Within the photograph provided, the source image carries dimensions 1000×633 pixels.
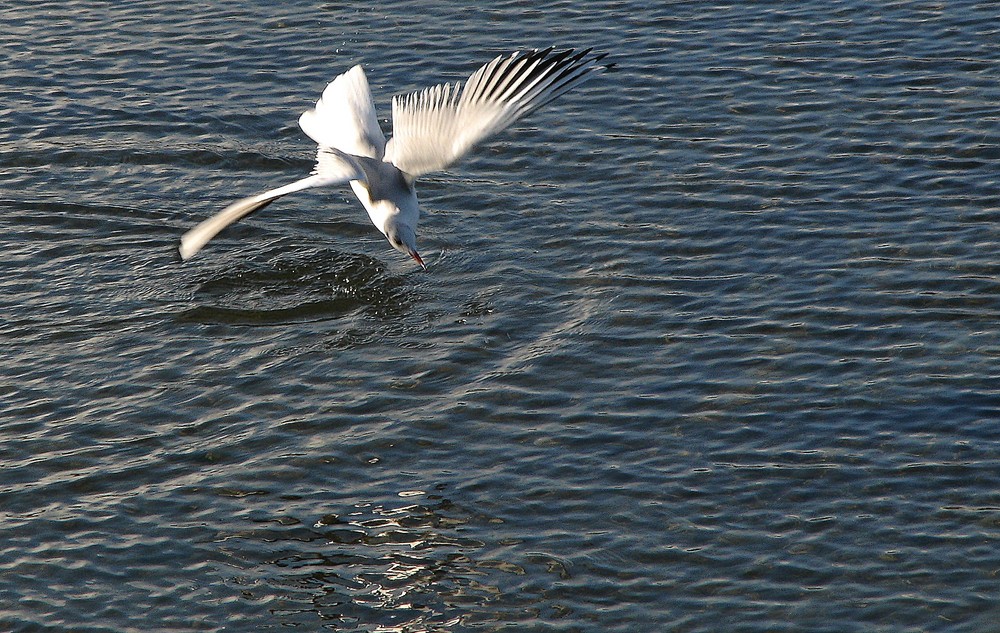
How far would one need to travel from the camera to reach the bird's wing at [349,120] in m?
10.8

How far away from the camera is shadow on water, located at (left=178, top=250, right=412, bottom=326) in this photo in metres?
10.1

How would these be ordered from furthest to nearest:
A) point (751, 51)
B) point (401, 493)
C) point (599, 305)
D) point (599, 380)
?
1. point (751, 51)
2. point (599, 305)
3. point (599, 380)
4. point (401, 493)

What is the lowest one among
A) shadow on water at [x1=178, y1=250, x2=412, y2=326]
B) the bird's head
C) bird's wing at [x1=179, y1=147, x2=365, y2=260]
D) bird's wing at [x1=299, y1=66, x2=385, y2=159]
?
shadow on water at [x1=178, y1=250, x2=412, y2=326]

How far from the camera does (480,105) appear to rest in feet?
30.5

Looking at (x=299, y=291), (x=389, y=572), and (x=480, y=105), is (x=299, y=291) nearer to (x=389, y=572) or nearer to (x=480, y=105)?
(x=480, y=105)

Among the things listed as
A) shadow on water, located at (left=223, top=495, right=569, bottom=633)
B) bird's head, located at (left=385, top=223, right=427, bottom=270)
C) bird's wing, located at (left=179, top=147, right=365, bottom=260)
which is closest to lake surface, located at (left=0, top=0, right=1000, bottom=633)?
shadow on water, located at (left=223, top=495, right=569, bottom=633)

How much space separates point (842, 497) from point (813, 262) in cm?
302

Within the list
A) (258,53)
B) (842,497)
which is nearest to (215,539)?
(842,497)

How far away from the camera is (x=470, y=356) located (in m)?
9.29

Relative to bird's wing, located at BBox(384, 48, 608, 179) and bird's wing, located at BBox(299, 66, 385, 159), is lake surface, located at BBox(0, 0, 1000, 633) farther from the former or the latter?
bird's wing, located at BBox(384, 48, 608, 179)

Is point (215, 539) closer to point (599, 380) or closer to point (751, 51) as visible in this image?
point (599, 380)

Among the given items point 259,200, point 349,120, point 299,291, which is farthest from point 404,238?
point 259,200

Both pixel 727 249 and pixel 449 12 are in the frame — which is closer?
pixel 727 249

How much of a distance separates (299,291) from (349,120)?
152 centimetres
